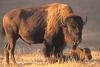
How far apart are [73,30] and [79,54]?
70 cm

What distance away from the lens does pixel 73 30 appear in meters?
11.7

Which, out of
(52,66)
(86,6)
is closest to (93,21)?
(86,6)

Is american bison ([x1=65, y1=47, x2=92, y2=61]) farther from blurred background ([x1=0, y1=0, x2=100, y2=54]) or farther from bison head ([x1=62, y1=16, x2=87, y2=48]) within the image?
blurred background ([x1=0, y1=0, x2=100, y2=54])

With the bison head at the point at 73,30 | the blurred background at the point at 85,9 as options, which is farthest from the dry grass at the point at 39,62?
the blurred background at the point at 85,9

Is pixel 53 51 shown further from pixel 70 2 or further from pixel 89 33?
pixel 70 2

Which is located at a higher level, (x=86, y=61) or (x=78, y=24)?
(x=78, y=24)

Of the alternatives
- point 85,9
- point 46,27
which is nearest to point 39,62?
point 46,27

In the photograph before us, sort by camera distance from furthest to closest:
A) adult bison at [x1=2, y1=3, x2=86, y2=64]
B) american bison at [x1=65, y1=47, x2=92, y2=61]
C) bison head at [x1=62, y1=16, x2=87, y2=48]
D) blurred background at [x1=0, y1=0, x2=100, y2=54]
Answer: blurred background at [x1=0, y1=0, x2=100, y2=54] → adult bison at [x1=2, y1=3, x2=86, y2=64] → american bison at [x1=65, y1=47, x2=92, y2=61] → bison head at [x1=62, y1=16, x2=87, y2=48]

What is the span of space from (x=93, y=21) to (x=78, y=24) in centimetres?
637

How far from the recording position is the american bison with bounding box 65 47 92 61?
11.8 meters

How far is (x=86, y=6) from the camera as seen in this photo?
742 inches

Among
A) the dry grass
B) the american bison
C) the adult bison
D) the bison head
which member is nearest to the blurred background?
the dry grass

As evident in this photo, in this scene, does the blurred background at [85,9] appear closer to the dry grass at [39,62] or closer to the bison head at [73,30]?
the dry grass at [39,62]

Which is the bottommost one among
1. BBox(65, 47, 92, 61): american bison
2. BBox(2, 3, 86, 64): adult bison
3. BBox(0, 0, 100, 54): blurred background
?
BBox(0, 0, 100, 54): blurred background
